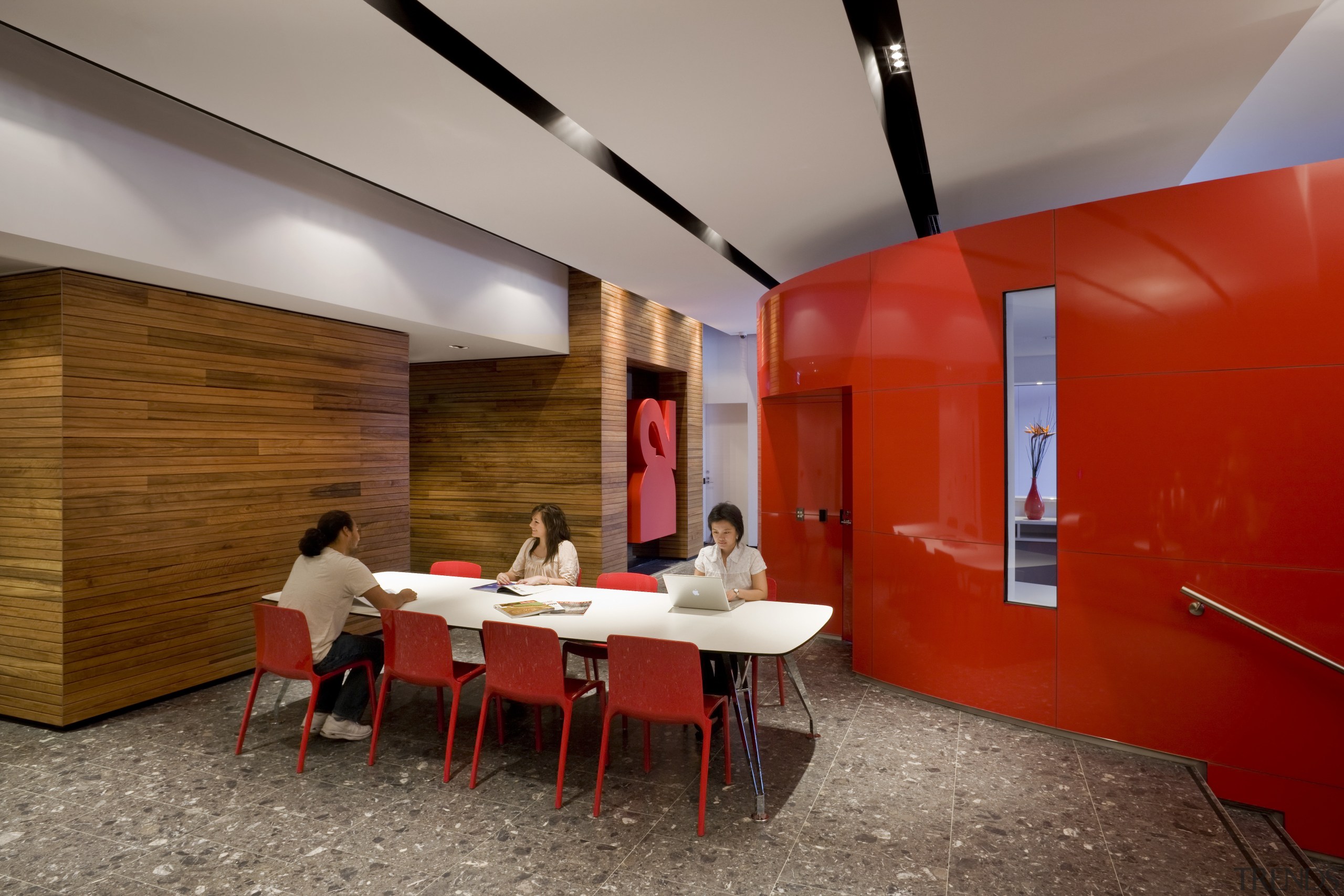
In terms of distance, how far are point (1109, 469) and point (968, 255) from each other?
64.9 inches

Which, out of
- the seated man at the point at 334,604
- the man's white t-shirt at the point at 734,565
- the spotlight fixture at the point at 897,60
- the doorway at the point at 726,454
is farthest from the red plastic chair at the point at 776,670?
the doorway at the point at 726,454

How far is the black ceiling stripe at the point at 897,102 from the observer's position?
342 cm

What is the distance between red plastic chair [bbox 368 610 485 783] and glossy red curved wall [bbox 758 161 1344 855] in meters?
3.19

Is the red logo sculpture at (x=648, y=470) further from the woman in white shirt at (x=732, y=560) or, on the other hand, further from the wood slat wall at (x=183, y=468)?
the woman in white shirt at (x=732, y=560)

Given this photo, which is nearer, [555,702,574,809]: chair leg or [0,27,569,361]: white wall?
[555,702,574,809]: chair leg

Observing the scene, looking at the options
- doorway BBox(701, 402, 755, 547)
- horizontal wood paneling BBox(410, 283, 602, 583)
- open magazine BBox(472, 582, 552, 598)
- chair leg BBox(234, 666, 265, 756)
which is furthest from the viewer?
doorway BBox(701, 402, 755, 547)

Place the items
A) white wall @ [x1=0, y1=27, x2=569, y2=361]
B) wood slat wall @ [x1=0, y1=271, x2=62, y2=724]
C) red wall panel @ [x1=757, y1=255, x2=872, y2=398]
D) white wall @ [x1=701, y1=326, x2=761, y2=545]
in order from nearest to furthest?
white wall @ [x1=0, y1=27, x2=569, y2=361]
wood slat wall @ [x1=0, y1=271, x2=62, y2=724]
red wall panel @ [x1=757, y1=255, x2=872, y2=398]
white wall @ [x1=701, y1=326, x2=761, y2=545]

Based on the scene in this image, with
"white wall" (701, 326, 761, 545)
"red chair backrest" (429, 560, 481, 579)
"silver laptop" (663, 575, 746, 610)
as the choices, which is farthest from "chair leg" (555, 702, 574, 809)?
"white wall" (701, 326, 761, 545)

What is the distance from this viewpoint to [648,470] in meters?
9.23

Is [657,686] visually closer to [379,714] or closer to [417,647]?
[417,647]

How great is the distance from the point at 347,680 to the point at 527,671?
1.48 meters

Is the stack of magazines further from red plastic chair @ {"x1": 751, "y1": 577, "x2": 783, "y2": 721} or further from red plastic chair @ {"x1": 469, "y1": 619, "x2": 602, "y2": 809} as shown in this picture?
red plastic chair @ {"x1": 751, "y1": 577, "x2": 783, "y2": 721}

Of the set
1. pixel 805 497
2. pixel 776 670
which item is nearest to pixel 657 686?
pixel 776 670

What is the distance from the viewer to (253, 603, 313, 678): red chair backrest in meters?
3.87
